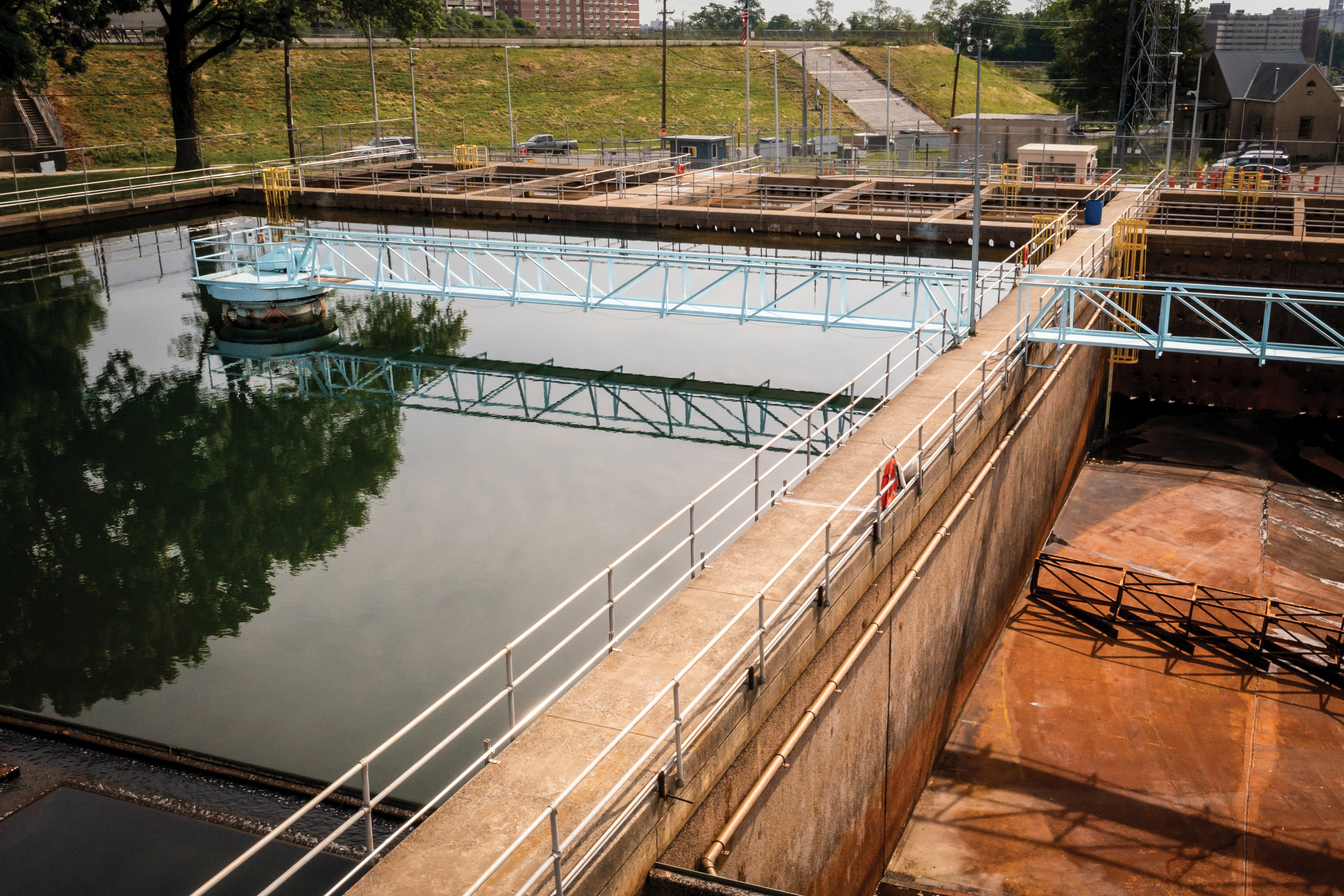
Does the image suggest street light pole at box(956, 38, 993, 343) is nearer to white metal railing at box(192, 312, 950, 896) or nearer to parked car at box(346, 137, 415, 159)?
white metal railing at box(192, 312, 950, 896)

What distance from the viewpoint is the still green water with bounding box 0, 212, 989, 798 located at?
46.8ft

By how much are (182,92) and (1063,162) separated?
3996 cm

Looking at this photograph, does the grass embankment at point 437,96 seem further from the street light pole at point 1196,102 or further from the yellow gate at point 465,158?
the street light pole at point 1196,102

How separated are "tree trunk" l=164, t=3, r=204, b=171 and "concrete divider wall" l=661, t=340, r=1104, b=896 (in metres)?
46.0

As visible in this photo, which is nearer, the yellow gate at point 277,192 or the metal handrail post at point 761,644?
the metal handrail post at point 761,644

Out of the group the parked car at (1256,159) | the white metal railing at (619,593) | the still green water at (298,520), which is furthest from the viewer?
the parked car at (1256,159)

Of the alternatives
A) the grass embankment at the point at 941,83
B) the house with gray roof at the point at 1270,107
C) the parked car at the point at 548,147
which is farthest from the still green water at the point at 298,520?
the grass embankment at the point at 941,83

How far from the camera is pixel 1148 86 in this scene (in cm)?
5216

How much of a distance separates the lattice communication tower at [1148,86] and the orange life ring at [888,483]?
38294 mm

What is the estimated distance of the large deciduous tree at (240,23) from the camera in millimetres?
50406

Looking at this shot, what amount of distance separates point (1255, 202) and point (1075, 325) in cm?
1817

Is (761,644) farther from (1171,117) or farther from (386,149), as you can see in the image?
(386,149)

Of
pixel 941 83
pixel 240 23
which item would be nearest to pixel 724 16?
pixel 941 83

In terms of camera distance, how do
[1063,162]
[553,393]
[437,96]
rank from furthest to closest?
[437,96] → [1063,162] → [553,393]
